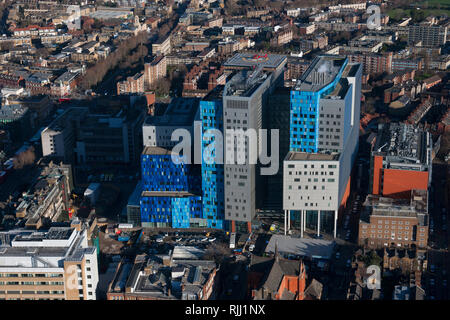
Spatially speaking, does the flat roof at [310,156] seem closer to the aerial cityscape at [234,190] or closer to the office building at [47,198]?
the aerial cityscape at [234,190]

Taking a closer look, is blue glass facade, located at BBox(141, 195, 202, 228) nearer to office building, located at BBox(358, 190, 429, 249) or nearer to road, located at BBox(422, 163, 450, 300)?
office building, located at BBox(358, 190, 429, 249)

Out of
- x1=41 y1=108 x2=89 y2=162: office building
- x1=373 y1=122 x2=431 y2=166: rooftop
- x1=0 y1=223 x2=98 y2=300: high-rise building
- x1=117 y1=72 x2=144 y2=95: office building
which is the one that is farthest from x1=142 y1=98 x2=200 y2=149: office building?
x1=117 y1=72 x2=144 y2=95: office building

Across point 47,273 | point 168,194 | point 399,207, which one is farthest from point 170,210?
point 399,207

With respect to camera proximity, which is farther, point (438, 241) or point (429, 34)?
point (429, 34)

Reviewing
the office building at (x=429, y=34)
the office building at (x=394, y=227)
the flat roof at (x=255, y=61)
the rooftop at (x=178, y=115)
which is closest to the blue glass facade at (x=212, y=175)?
the rooftop at (x=178, y=115)

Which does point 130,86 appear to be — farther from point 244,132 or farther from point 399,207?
point 399,207

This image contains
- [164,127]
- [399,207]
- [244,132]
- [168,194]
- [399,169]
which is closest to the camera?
[244,132]
